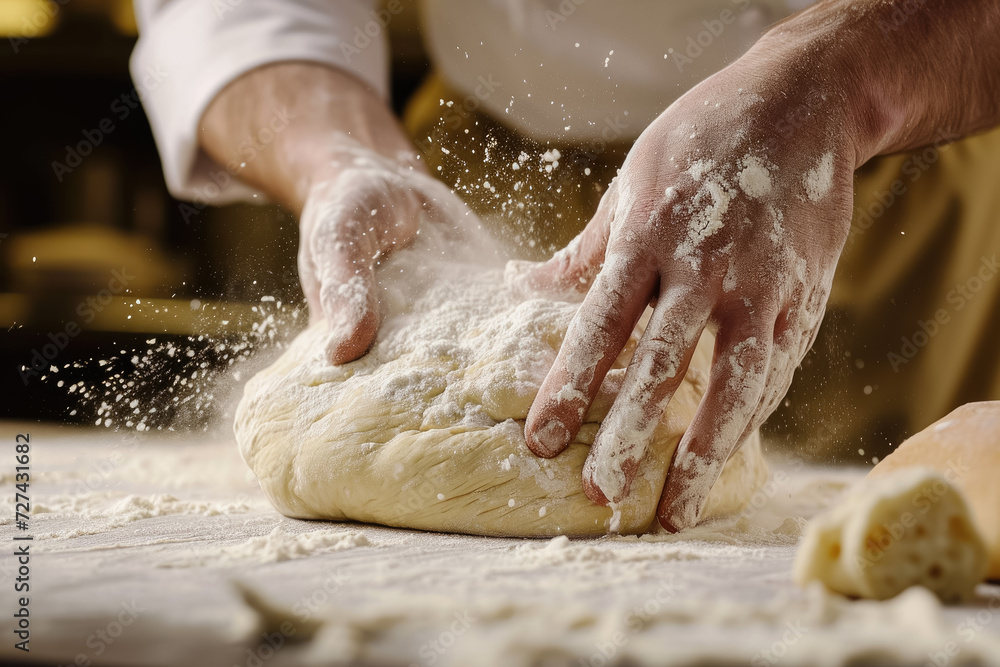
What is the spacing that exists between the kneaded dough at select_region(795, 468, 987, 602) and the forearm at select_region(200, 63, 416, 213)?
1604mm

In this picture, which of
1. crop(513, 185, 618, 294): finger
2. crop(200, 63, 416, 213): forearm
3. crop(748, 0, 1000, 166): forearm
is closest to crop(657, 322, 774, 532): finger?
crop(513, 185, 618, 294): finger

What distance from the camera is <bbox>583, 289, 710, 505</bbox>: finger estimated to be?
3.30ft

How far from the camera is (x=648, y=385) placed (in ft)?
3.31

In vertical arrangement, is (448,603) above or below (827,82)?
below

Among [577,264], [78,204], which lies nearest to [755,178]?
[577,264]

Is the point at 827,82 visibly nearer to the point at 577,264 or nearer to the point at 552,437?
the point at 577,264

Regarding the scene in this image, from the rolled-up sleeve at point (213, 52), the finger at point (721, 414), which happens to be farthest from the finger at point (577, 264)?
the rolled-up sleeve at point (213, 52)

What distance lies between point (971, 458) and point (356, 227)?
1.13 m

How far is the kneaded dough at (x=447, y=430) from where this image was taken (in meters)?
1.12

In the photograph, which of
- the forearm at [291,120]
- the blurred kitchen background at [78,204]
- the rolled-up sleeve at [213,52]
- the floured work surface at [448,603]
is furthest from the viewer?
the blurred kitchen background at [78,204]

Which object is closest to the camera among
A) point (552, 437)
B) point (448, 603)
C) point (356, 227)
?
point (448, 603)

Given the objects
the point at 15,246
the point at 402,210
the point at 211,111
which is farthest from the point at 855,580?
the point at 15,246

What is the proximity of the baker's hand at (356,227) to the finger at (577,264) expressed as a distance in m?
0.30

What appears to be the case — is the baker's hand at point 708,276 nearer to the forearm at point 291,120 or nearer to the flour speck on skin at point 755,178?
the flour speck on skin at point 755,178
